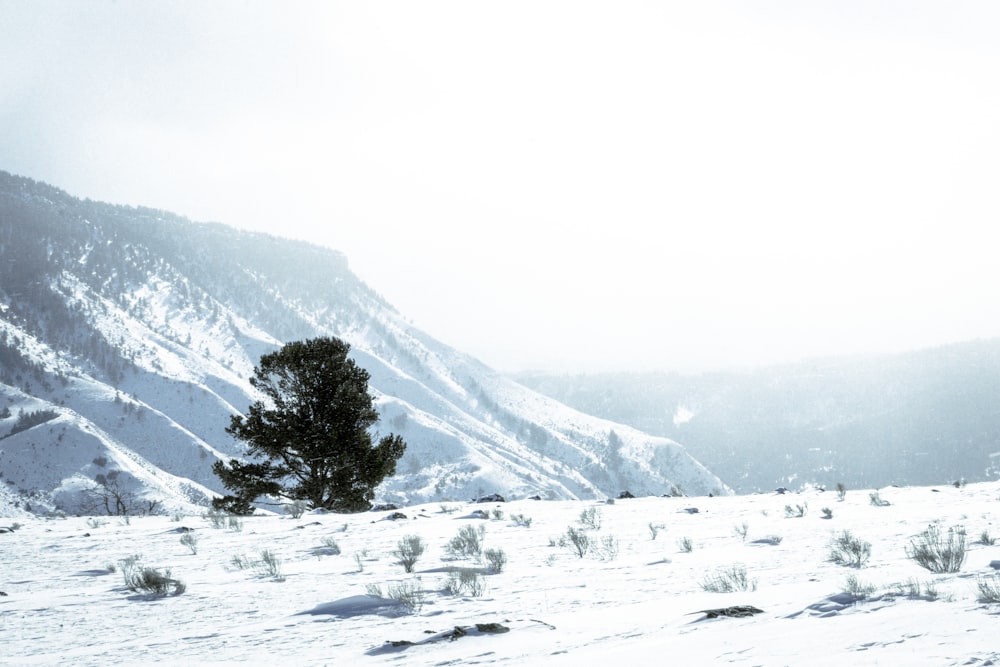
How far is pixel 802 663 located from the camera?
127 inches

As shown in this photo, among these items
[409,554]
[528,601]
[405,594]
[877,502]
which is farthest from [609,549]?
[877,502]

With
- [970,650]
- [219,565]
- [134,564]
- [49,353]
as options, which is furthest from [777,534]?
[49,353]

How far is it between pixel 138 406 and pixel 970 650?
16627 centimetres

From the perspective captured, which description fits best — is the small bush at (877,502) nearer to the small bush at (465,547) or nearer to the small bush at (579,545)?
the small bush at (579,545)

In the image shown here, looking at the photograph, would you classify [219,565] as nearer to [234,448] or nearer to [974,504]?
[974,504]

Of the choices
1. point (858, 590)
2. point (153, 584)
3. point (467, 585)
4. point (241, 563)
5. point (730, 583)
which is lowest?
point (241, 563)

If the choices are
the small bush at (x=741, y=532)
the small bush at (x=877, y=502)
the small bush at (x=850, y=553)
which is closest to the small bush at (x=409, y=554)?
the small bush at (x=741, y=532)

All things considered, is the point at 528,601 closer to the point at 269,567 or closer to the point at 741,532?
the point at 269,567

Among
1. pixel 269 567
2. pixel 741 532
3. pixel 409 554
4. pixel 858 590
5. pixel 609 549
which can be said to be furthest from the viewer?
pixel 741 532

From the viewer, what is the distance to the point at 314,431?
2286 centimetres

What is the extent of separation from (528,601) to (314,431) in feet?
58.1

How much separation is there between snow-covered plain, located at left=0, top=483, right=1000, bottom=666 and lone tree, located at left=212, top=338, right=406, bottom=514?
982 cm

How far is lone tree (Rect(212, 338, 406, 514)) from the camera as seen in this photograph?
900 inches

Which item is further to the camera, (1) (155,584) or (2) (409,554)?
(2) (409,554)
